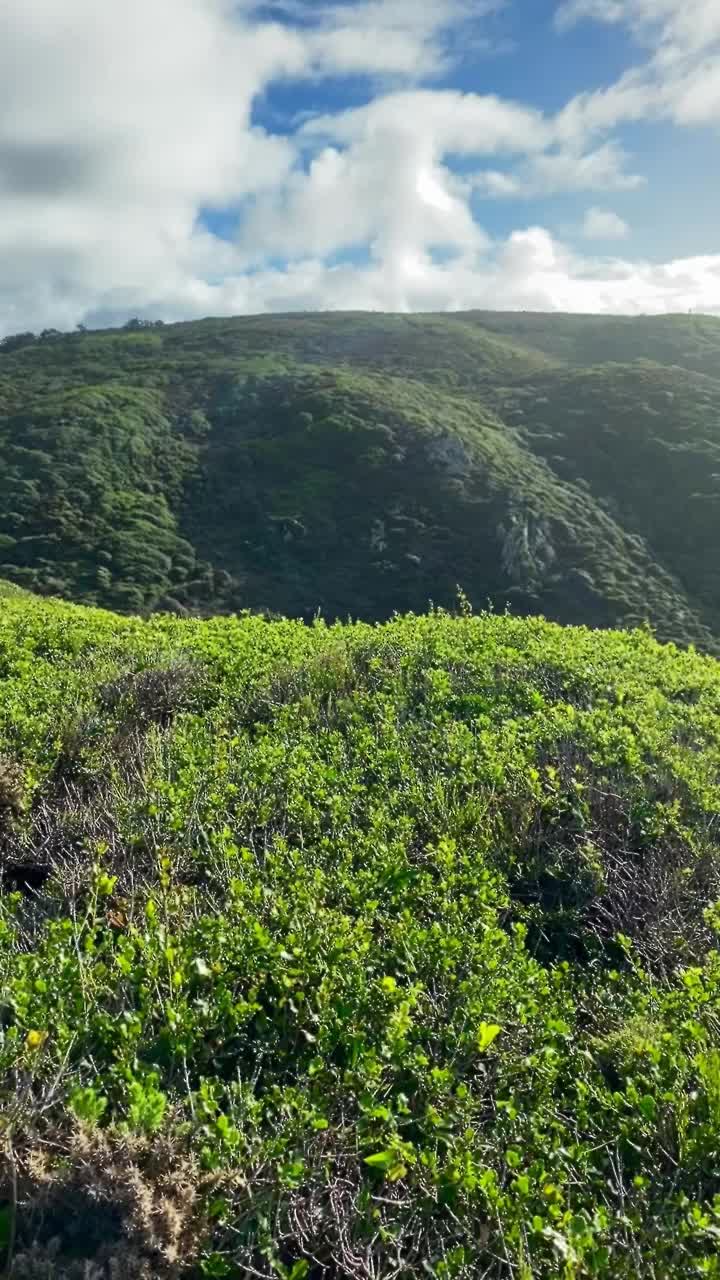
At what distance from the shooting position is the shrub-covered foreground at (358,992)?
7.48 feet

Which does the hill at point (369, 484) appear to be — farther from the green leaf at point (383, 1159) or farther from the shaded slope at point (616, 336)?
the green leaf at point (383, 1159)

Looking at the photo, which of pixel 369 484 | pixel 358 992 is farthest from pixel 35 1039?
pixel 369 484

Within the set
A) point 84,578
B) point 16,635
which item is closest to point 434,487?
point 84,578

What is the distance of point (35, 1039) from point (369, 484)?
159 feet

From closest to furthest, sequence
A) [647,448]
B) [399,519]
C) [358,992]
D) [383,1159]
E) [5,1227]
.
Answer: [5,1227]
[383,1159]
[358,992]
[399,519]
[647,448]

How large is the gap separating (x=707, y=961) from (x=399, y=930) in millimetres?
1321

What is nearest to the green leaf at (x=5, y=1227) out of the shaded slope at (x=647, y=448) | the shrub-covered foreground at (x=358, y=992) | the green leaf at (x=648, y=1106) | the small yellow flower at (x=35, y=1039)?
the shrub-covered foreground at (x=358, y=992)

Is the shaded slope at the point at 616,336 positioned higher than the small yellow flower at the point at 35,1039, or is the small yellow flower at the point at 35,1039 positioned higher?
the shaded slope at the point at 616,336

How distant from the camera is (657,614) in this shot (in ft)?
127

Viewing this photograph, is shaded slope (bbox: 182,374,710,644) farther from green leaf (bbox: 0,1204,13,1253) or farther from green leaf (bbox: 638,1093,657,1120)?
green leaf (bbox: 0,1204,13,1253)

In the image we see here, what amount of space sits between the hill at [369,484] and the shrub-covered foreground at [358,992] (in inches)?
1060

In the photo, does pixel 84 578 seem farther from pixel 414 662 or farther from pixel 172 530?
pixel 414 662

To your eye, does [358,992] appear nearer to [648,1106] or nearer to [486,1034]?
[486,1034]

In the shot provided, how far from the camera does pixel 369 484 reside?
4997 centimetres
